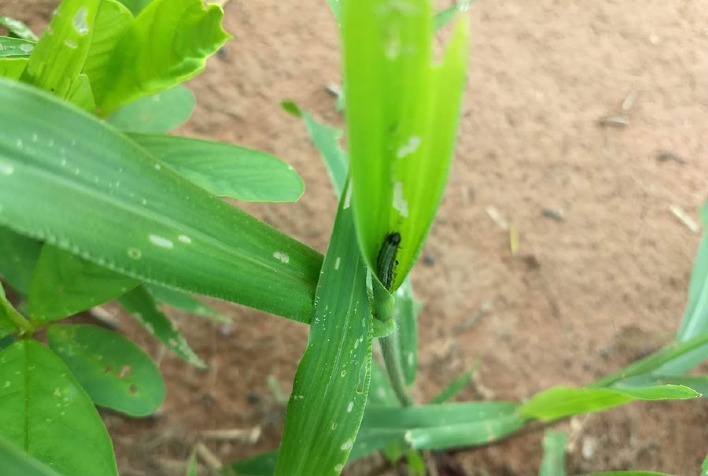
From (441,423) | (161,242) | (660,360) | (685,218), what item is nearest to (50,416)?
(161,242)

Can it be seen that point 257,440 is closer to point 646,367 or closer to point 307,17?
point 646,367

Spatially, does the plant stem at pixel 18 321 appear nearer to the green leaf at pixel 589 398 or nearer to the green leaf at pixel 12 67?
the green leaf at pixel 12 67

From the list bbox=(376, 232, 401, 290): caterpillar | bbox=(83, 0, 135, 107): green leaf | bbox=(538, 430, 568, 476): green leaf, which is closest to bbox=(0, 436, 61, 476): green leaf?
bbox=(376, 232, 401, 290): caterpillar

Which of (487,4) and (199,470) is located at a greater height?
(487,4)

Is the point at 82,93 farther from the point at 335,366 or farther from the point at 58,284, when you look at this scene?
the point at 335,366

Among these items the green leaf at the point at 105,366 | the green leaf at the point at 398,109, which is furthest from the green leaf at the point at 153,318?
the green leaf at the point at 398,109

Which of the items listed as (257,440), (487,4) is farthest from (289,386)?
(487,4)

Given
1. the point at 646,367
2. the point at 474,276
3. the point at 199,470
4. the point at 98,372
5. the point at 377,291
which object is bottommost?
the point at 199,470

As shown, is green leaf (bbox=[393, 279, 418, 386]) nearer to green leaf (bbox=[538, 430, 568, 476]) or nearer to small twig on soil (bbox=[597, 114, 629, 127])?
green leaf (bbox=[538, 430, 568, 476])
